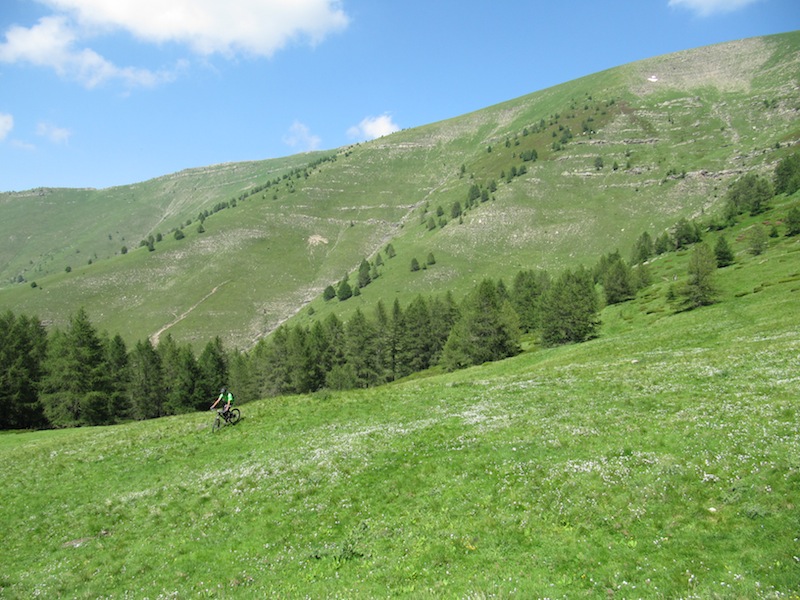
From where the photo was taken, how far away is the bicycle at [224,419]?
103 feet

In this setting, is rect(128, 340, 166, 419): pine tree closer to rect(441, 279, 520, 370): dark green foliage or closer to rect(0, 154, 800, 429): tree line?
rect(0, 154, 800, 429): tree line

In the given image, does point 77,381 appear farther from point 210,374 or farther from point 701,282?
point 701,282

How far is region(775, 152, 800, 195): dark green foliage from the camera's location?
16775cm

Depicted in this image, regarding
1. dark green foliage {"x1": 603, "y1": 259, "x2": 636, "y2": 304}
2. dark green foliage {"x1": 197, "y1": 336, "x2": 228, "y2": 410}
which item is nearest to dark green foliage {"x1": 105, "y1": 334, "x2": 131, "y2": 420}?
dark green foliage {"x1": 197, "y1": 336, "x2": 228, "y2": 410}

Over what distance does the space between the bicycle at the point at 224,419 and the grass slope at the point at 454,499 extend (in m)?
1.13

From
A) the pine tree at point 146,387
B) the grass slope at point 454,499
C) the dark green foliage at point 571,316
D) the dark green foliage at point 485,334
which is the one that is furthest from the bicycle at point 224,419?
the pine tree at point 146,387

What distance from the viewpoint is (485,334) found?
296 feet

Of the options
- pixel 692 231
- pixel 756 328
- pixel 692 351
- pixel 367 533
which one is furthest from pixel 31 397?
pixel 692 231

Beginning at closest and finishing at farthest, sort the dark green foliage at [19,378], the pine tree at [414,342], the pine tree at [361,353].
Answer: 1. the dark green foliage at [19,378]
2. the pine tree at [361,353]
3. the pine tree at [414,342]

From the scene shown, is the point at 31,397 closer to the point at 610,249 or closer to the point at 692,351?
the point at 692,351

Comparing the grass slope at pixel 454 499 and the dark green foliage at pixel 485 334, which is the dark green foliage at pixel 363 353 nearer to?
the dark green foliage at pixel 485 334

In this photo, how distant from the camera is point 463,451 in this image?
21.4 metres

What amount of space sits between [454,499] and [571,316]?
70921 mm

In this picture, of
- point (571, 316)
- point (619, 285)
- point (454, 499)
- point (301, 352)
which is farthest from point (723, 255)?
point (454, 499)
